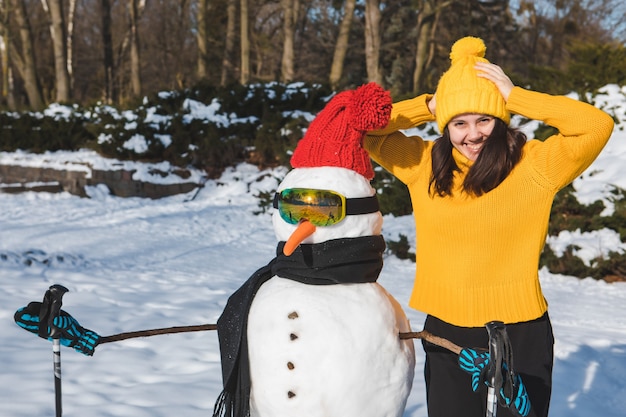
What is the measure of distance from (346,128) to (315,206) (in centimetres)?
26

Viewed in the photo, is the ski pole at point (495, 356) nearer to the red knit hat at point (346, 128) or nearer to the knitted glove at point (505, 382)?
the knitted glove at point (505, 382)

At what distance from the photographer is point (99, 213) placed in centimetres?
874

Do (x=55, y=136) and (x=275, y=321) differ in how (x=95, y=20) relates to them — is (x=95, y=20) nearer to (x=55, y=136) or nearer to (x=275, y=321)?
(x=55, y=136)

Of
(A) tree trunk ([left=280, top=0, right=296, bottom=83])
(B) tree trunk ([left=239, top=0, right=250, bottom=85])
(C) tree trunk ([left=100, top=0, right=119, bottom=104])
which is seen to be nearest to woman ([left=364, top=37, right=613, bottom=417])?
(A) tree trunk ([left=280, top=0, right=296, bottom=83])

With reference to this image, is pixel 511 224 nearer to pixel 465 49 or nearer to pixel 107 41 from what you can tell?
pixel 465 49

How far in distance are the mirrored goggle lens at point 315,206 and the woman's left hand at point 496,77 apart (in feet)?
2.07

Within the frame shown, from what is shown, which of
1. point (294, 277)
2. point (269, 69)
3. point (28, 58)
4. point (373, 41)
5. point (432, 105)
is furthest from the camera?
point (269, 69)

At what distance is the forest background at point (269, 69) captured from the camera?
367 inches

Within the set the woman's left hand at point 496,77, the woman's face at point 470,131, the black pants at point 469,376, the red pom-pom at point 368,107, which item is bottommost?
the black pants at point 469,376

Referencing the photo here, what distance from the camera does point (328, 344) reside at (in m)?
1.62

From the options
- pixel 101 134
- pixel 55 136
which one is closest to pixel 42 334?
pixel 101 134

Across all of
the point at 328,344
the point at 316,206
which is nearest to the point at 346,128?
the point at 316,206

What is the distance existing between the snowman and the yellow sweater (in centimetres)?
27

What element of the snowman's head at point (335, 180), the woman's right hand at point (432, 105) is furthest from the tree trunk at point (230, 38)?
the snowman's head at point (335, 180)
